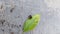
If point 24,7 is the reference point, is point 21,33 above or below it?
below

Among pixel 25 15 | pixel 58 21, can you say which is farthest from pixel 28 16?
pixel 58 21

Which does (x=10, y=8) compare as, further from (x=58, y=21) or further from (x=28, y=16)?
(x=58, y=21)

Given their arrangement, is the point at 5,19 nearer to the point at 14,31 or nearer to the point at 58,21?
the point at 14,31
